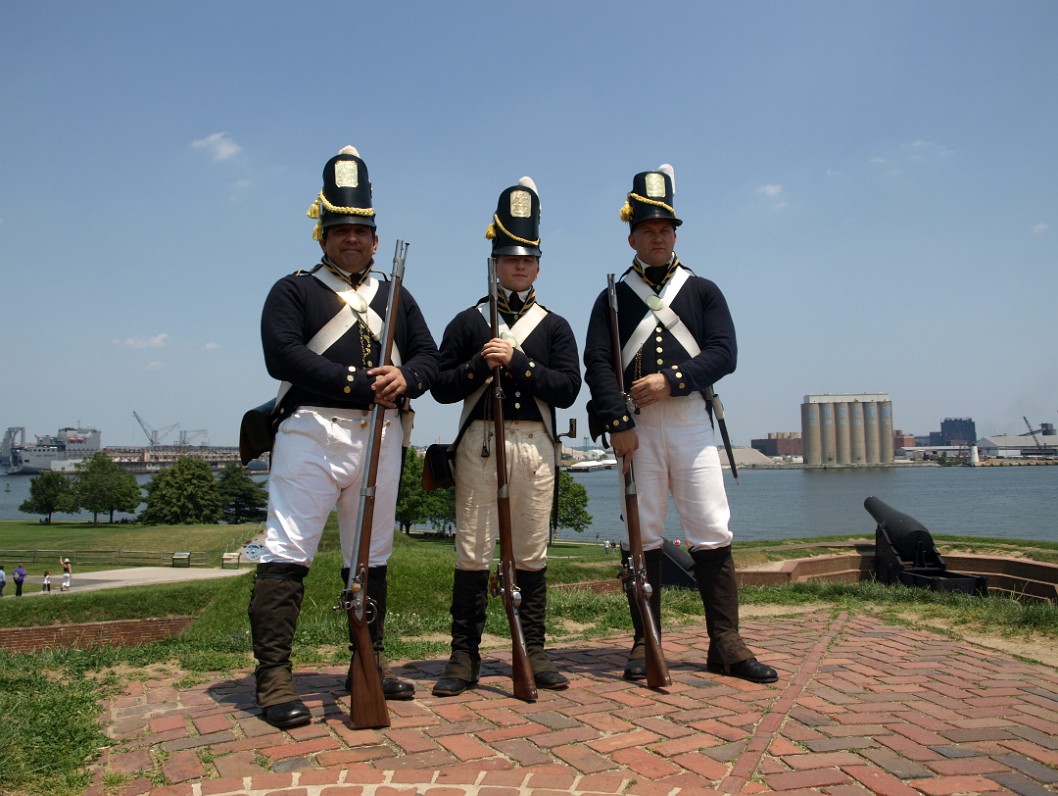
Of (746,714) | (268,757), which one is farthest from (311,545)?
(746,714)

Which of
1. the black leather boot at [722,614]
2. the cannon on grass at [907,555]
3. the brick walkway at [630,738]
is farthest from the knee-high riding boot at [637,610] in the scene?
the cannon on grass at [907,555]

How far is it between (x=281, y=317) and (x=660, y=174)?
2.48 m

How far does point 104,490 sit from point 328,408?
71193mm

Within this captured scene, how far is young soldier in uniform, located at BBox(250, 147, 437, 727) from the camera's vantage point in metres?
4.08

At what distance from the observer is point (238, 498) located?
233ft

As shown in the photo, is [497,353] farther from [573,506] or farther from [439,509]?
[439,509]

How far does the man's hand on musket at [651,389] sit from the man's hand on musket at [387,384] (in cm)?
136

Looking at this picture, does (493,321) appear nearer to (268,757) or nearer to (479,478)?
(479,478)

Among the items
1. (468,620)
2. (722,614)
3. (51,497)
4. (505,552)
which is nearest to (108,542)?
(51,497)

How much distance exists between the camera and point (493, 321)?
4676mm

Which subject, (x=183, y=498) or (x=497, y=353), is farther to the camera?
(x=183, y=498)

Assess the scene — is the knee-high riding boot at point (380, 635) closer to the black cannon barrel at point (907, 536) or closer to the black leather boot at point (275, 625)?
the black leather boot at point (275, 625)

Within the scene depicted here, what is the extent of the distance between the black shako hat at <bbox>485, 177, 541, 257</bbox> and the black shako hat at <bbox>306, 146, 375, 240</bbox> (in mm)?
777

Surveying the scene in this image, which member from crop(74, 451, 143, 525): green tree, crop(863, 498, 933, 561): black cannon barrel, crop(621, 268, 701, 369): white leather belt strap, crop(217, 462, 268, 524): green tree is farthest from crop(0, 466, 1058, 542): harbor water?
crop(74, 451, 143, 525): green tree
